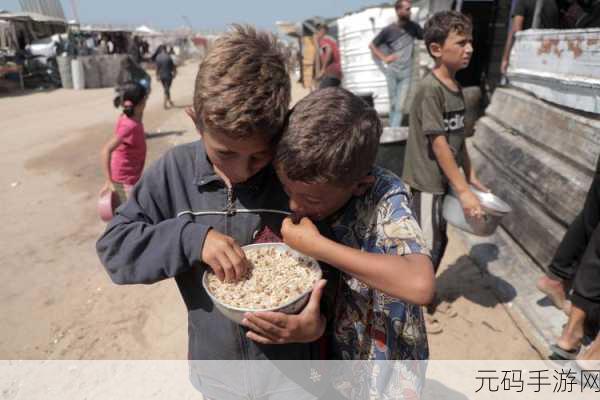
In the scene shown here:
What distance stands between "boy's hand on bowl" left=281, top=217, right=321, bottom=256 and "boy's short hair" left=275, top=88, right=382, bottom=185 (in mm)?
132

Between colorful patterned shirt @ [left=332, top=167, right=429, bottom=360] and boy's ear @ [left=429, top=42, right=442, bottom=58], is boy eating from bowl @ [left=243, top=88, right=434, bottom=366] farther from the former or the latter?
boy's ear @ [left=429, top=42, right=442, bottom=58]

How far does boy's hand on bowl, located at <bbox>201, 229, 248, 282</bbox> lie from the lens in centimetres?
123

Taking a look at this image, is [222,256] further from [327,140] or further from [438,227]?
[438,227]

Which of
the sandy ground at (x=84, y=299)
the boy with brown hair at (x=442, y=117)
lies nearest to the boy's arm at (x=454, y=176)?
the boy with brown hair at (x=442, y=117)

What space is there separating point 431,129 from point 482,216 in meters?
0.69

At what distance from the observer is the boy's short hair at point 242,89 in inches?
45.0

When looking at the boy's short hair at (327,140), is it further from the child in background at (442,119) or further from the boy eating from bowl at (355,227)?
the child in background at (442,119)

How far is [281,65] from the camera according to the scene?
124 centimetres

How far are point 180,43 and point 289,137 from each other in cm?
5043

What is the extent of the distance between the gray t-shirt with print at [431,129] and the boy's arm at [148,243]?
2133mm

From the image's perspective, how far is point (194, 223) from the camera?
1299mm

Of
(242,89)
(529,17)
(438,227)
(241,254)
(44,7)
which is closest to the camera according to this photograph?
(242,89)

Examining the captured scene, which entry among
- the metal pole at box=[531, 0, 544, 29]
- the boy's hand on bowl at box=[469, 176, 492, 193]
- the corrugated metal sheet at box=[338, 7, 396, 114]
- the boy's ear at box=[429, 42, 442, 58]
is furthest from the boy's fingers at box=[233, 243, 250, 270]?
the corrugated metal sheet at box=[338, 7, 396, 114]

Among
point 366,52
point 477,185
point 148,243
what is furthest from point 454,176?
point 366,52
